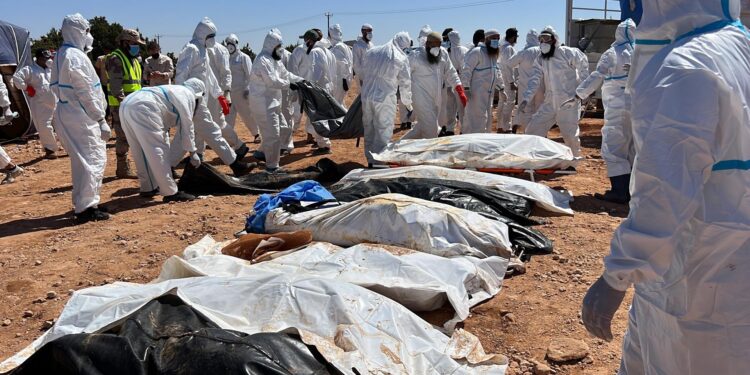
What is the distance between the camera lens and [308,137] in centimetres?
1111

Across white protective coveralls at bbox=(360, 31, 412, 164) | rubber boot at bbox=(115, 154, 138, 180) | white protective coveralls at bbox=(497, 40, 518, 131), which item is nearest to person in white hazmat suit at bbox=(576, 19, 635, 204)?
white protective coveralls at bbox=(360, 31, 412, 164)

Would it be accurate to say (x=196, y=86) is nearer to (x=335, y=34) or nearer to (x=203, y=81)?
(x=203, y=81)

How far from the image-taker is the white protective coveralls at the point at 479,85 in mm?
10039

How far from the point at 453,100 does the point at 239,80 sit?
144 inches

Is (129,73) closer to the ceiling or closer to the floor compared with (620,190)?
closer to the ceiling

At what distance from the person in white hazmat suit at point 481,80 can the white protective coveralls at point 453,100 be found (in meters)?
0.43

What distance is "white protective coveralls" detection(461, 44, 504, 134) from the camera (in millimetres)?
10039

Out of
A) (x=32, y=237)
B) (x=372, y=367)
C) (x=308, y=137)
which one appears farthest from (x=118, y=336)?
(x=308, y=137)

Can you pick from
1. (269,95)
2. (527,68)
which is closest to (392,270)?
(269,95)

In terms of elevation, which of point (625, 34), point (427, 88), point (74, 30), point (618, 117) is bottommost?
point (618, 117)

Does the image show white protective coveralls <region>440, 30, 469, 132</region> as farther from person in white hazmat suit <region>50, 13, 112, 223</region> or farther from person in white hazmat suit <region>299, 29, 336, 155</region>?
person in white hazmat suit <region>50, 13, 112, 223</region>

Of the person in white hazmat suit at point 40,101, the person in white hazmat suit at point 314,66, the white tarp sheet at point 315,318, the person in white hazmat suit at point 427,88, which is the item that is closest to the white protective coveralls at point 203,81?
the person in white hazmat suit at point 314,66

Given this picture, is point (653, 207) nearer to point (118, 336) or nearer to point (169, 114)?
point (118, 336)

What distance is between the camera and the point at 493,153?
22.4 ft
